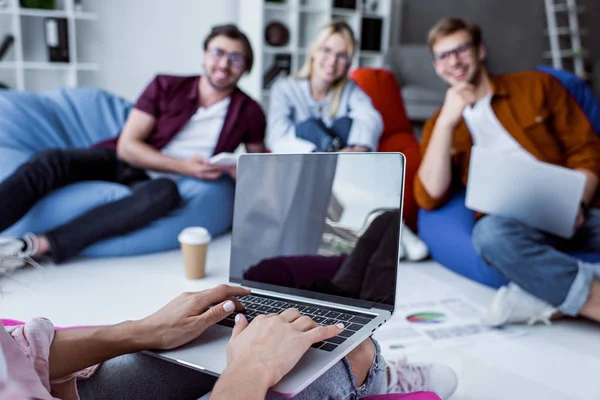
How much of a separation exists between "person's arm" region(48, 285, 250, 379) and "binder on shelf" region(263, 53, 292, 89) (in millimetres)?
4015

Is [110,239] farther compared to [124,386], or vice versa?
[110,239]

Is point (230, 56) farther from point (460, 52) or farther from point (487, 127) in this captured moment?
point (487, 127)

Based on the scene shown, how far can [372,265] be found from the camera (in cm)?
94

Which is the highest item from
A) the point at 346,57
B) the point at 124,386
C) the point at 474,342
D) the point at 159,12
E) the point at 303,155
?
the point at 159,12

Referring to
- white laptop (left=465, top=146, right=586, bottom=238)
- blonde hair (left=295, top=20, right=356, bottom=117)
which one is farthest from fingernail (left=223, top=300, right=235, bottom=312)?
blonde hair (left=295, top=20, right=356, bottom=117)

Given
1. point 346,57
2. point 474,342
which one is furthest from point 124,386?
point 346,57

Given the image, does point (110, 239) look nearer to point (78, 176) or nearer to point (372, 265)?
point (78, 176)

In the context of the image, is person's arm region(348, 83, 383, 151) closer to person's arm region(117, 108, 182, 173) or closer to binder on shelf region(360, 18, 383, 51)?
person's arm region(117, 108, 182, 173)

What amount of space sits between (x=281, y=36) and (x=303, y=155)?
3.80m

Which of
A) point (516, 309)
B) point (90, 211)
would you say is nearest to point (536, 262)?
point (516, 309)

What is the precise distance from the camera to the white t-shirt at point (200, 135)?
2469 millimetres

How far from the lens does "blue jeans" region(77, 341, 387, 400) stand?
0.80 m

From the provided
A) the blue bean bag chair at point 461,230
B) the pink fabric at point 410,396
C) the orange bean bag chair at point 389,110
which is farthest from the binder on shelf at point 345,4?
the pink fabric at point 410,396

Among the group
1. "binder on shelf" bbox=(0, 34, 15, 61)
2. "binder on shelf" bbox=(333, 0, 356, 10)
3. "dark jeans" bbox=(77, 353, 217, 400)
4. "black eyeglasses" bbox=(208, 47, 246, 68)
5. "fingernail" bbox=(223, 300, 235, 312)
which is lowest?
"dark jeans" bbox=(77, 353, 217, 400)
